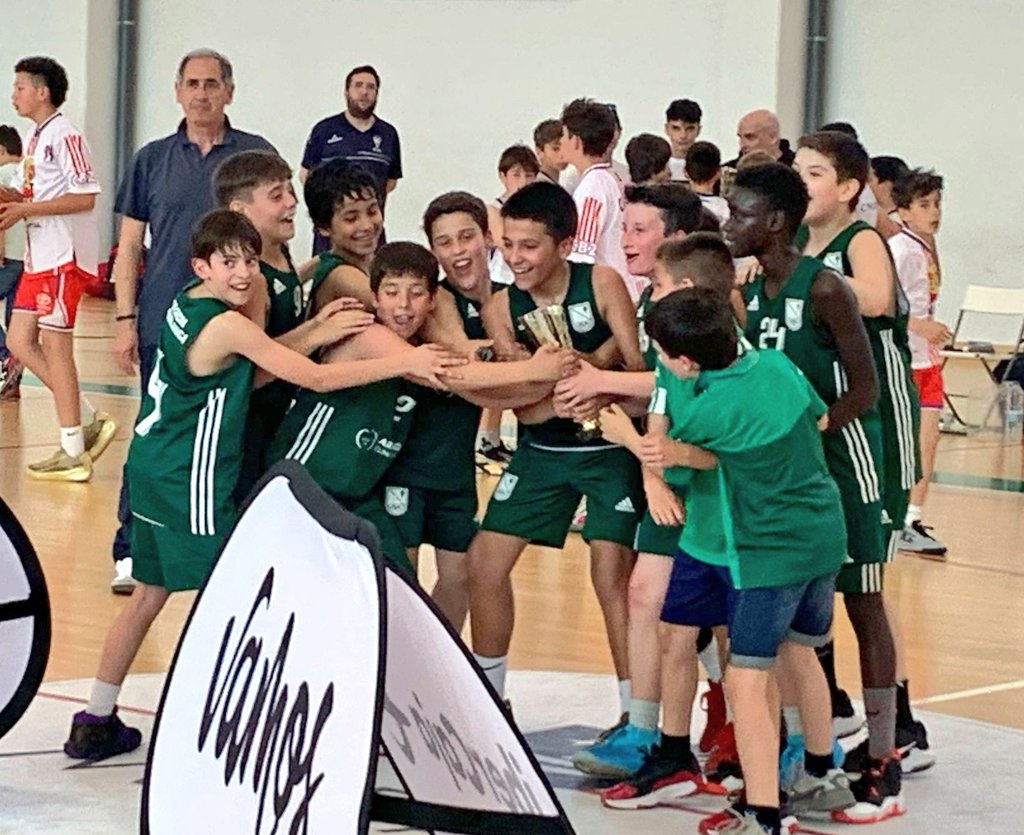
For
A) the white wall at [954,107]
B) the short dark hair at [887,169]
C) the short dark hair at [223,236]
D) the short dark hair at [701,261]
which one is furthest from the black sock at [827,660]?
the white wall at [954,107]

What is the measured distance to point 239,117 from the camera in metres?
21.8

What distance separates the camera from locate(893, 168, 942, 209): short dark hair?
9938 millimetres

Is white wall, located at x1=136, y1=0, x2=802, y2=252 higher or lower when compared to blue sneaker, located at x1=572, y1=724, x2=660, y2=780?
higher

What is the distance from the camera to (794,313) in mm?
4969

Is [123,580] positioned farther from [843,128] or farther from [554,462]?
[843,128]

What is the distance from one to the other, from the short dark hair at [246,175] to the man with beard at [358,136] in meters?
8.08

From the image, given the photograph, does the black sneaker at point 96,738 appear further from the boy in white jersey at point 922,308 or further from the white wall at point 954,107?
the white wall at point 954,107

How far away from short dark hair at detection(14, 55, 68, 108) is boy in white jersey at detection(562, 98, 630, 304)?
2.58 meters

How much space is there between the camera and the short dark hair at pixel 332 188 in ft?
17.3

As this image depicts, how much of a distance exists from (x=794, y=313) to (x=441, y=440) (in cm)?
105

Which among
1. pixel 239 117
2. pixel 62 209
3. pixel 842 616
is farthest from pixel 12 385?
pixel 239 117

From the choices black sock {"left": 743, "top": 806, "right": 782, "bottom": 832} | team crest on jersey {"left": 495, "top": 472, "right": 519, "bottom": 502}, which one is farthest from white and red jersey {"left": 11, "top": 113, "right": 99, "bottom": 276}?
black sock {"left": 743, "top": 806, "right": 782, "bottom": 832}

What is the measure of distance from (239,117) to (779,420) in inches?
702

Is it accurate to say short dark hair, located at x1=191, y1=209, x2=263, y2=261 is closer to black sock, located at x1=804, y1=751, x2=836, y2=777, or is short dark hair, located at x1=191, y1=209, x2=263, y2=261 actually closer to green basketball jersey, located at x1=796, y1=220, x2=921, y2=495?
green basketball jersey, located at x1=796, y1=220, x2=921, y2=495
